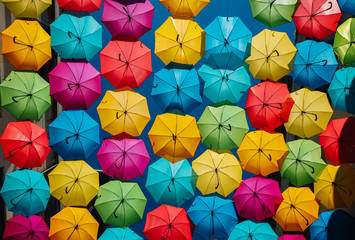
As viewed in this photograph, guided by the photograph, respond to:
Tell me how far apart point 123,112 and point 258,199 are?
3.56 meters

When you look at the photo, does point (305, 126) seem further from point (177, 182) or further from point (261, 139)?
point (177, 182)

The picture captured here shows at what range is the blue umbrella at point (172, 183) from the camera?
8875mm

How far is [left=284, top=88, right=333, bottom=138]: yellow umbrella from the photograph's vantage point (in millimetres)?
8898

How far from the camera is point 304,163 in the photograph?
29.4 ft

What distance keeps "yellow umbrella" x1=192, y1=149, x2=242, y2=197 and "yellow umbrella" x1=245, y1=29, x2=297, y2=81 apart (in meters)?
2.04

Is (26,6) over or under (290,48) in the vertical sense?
over

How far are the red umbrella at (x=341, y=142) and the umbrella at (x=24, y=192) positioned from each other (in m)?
6.39

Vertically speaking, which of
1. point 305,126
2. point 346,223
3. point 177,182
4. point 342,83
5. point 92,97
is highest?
point 92,97

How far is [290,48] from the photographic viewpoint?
8828 millimetres

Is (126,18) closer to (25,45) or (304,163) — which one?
(25,45)

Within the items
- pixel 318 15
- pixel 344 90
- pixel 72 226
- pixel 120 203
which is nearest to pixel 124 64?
pixel 120 203

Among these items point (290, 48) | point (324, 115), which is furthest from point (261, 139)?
point (290, 48)

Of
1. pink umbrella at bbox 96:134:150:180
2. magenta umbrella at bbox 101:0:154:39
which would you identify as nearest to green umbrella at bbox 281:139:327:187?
pink umbrella at bbox 96:134:150:180

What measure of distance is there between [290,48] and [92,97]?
176 inches
